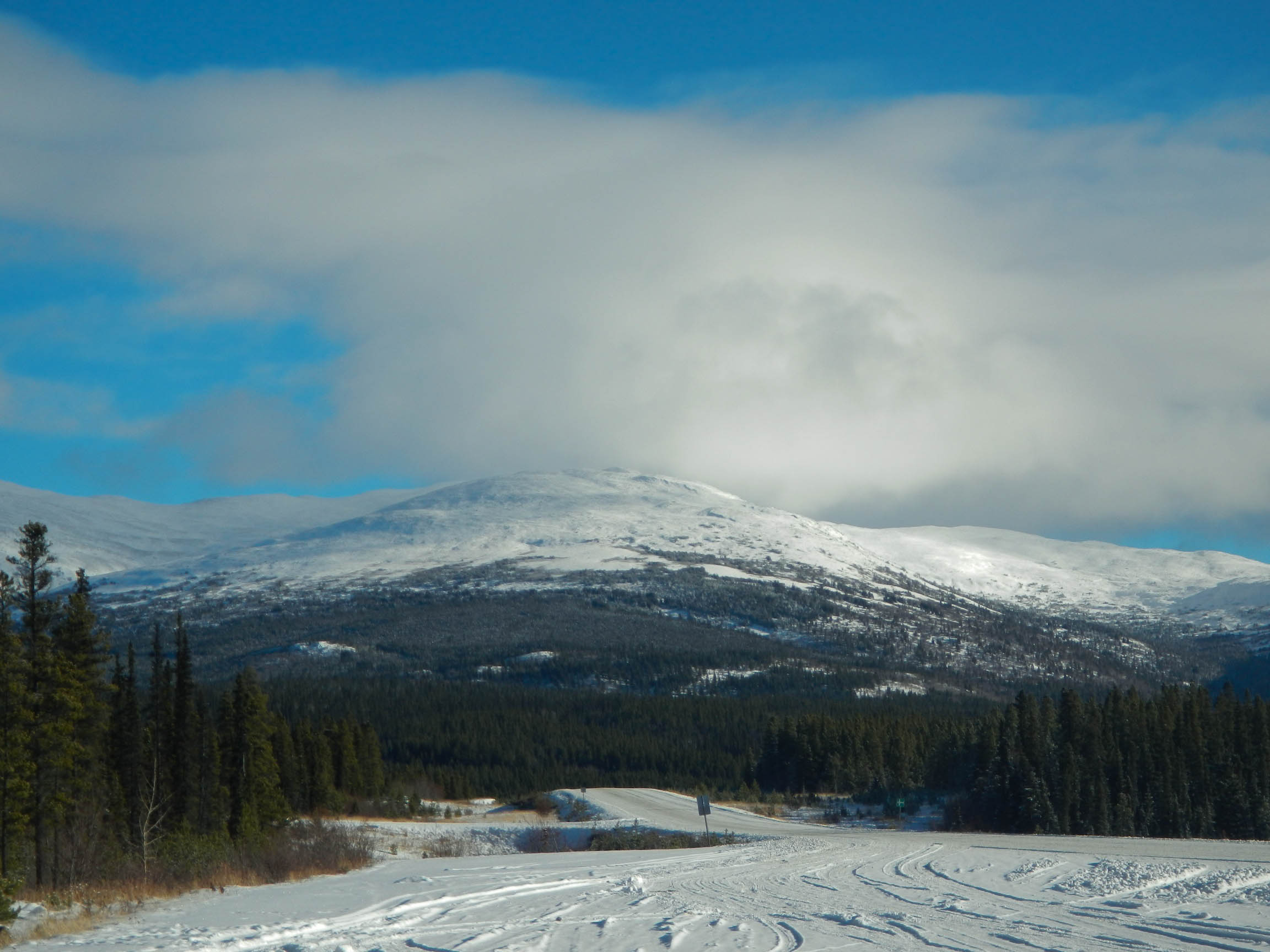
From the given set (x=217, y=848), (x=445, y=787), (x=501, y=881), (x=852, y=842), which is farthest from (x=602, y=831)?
(x=445, y=787)

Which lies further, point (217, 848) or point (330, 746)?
point (330, 746)

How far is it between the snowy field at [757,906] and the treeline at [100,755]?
13.8 feet

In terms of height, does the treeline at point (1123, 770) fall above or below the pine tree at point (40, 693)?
below

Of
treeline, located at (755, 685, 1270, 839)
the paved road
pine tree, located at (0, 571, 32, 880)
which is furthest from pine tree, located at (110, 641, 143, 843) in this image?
treeline, located at (755, 685, 1270, 839)

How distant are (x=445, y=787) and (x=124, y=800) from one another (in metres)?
76.0

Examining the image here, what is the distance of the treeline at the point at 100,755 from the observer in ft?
118

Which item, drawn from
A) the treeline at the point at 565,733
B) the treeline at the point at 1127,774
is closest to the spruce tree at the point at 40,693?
the treeline at the point at 1127,774

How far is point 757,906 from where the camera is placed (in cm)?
2155

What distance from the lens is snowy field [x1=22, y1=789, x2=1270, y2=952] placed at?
650 inches

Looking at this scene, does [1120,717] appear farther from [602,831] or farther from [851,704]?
[851,704]

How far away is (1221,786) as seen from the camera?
85.5m

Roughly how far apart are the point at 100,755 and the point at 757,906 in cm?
4109

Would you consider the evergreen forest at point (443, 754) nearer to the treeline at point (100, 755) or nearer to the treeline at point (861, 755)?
the treeline at point (100, 755)

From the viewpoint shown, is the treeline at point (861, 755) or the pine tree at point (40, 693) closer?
the pine tree at point (40, 693)
